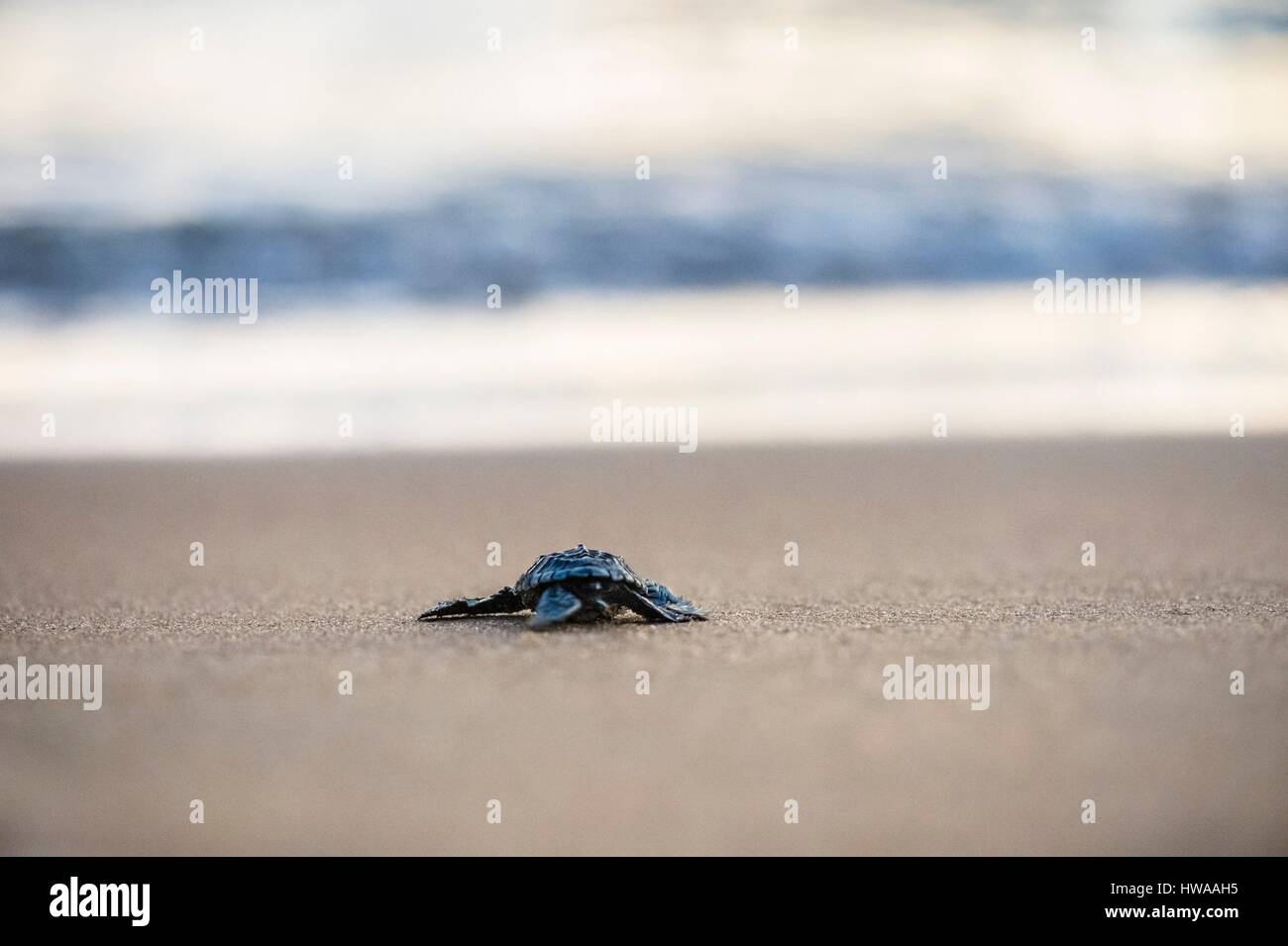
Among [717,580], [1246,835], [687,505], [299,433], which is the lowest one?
[1246,835]

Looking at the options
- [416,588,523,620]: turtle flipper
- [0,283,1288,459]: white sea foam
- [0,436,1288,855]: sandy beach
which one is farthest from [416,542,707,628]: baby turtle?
[0,283,1288,459]: white sea foam

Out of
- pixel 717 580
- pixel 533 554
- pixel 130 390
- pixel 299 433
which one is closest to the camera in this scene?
pixel 717 580

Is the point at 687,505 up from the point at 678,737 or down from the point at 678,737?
up

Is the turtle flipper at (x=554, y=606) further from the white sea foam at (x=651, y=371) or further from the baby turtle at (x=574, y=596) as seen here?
the white sea foam at (x=651, y=371)

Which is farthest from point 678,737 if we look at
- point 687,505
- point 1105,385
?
point 1105,385

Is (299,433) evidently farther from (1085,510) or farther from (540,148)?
(1085,510)

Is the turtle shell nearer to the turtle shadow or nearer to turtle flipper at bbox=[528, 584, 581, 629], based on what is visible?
turtle flipper at bbox=[528, 584, 581, 629]
